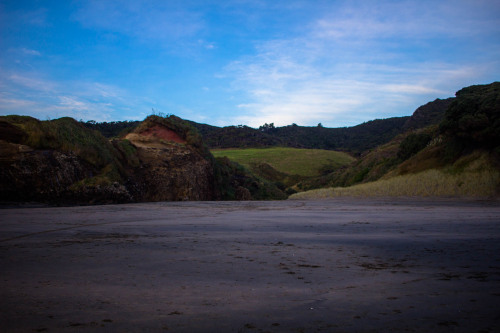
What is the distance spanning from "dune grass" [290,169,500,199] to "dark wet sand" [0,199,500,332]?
9.28 m

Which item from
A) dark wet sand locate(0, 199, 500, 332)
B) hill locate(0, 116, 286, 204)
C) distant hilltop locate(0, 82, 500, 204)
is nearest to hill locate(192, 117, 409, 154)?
distant hilltop locate(0, 82, 500, 204)

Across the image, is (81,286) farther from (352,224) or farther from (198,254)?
(352,224)

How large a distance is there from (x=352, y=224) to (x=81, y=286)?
3.85 meters

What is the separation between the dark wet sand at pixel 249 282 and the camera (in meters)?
1.46

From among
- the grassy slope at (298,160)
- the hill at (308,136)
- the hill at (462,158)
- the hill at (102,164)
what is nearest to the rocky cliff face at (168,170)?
the hill at (102,164)

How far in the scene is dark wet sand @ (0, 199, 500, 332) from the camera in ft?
4.79

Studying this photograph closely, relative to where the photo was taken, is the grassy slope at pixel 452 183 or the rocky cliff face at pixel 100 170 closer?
the rocky cliff face at pixel 100 170

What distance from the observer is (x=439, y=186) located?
13.1 meters

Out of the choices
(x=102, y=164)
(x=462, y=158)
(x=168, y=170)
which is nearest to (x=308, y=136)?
(x=462, y=158)

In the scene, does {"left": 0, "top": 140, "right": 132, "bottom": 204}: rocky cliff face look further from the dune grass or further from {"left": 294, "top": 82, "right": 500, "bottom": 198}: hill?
{"left": 294, "top": 82, "right": 500, "bottom": 198}: hill

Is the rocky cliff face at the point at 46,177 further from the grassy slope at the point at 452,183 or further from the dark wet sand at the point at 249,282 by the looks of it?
the grassy slope at the point at 452,183

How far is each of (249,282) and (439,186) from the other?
13160 millimetres

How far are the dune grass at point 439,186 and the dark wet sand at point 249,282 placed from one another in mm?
9283

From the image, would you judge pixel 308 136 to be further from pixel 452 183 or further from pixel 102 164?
pixel 102 164
